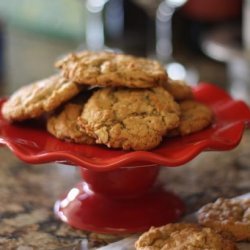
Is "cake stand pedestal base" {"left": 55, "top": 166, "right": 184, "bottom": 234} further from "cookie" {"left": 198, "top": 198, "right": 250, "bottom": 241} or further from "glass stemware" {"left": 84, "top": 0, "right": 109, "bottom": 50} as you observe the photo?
"glass stemware" {"left": 84, "top": 0, "right": 109, "bottom": 50}

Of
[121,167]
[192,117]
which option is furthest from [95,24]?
[121,167]

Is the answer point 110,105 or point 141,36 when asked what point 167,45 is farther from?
point 110,105

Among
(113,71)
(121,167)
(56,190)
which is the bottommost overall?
(56,190)

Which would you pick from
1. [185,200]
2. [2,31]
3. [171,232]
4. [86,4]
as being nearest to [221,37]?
[2,31]

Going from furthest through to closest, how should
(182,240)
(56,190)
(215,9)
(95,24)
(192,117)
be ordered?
(95,24) → (215,9) → (56,190) → (192,117) → (182,240)

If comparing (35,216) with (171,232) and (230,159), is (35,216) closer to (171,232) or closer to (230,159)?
(171,232)

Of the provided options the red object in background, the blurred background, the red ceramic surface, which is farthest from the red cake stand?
the red object in background

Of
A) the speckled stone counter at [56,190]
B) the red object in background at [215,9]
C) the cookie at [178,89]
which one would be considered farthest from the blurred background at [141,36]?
the cookie at [178,89]
